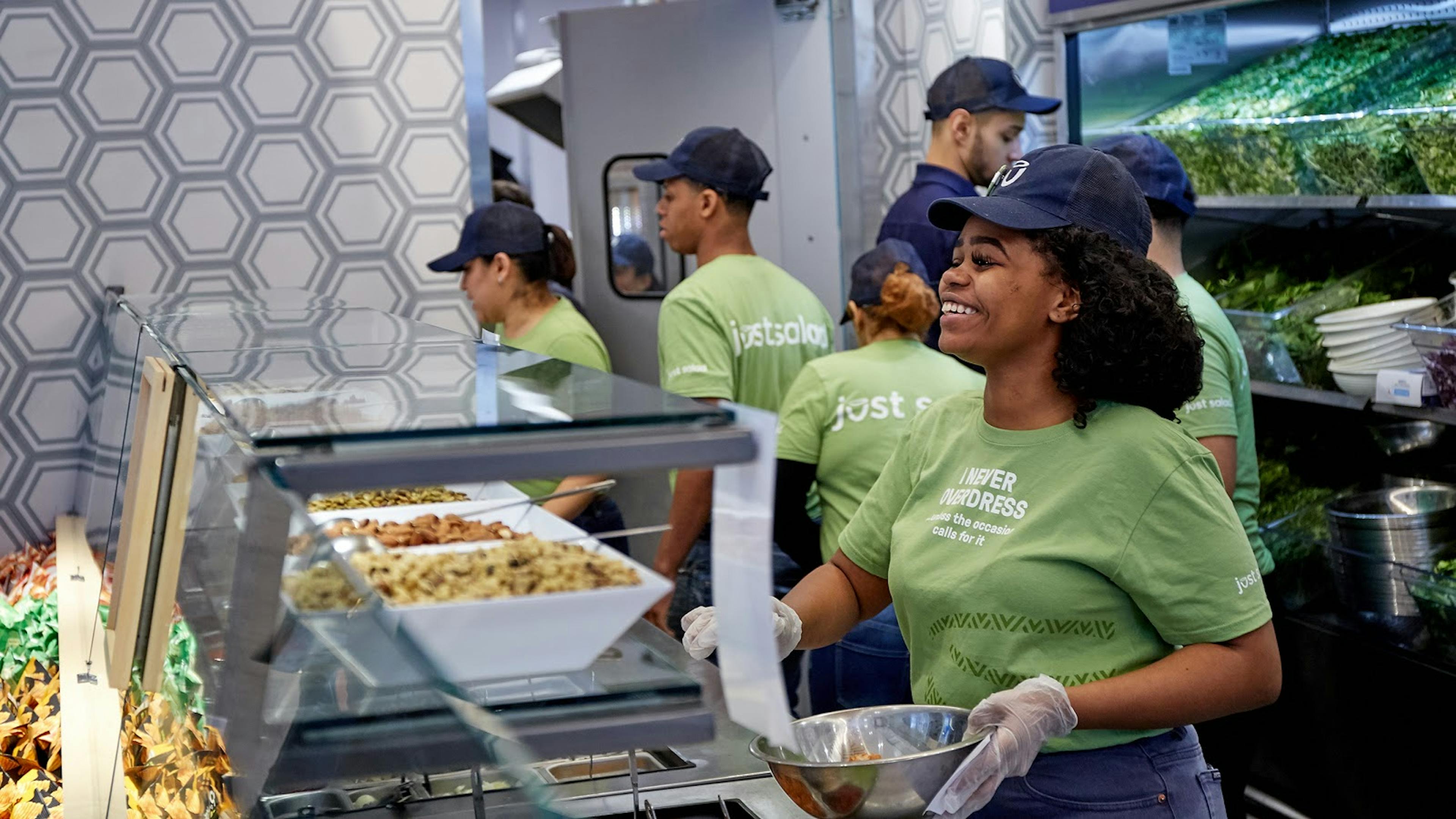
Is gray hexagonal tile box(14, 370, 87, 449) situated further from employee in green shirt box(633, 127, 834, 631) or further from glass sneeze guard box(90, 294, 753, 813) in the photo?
glass sneeze guard box(90, 294, 753, 813)

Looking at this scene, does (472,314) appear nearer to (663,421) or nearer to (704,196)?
(704,196)

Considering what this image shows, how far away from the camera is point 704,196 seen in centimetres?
388

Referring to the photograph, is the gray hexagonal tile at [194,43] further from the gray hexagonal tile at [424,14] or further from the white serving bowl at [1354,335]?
the white serving bowl at [1354,335]

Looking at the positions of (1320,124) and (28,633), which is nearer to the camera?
(28,633)

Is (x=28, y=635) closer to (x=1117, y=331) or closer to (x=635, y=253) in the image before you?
(x=1117, y=331)

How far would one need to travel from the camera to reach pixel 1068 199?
199cm

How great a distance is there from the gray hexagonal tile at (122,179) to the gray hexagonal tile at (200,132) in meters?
0.07

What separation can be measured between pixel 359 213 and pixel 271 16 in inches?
24.1

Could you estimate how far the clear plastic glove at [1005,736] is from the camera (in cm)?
175

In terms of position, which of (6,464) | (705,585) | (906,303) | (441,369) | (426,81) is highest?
(426,81)

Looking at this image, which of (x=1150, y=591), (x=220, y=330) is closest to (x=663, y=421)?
(x=1150, y=591)

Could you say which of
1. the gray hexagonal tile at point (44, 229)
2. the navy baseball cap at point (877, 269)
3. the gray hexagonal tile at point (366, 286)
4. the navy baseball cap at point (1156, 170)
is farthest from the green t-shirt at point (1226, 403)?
the gray hexagonal tile at point (44, 229)

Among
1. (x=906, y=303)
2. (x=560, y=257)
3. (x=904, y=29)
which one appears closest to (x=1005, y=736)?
(x=906, y=303)

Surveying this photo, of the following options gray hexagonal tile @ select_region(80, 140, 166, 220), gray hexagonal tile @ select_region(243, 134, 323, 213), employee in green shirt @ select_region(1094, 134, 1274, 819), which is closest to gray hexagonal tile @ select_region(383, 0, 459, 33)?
gray hexagonal tile @ select_region(243, 134, 323, 213)
